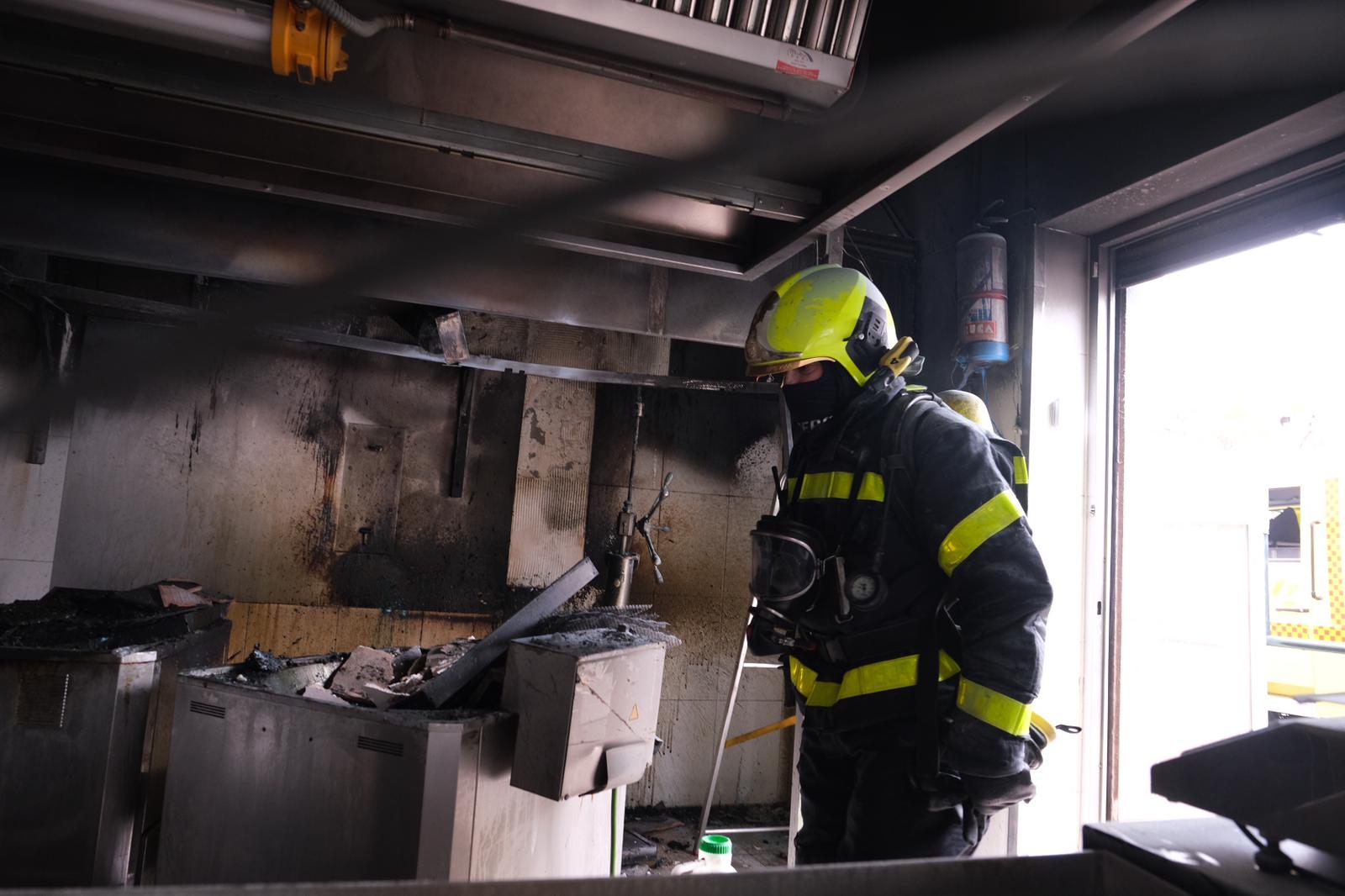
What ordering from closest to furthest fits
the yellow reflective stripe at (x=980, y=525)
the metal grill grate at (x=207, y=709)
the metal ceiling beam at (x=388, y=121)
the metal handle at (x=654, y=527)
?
the yellow reflective stripe at (x=980, y=525) < the metal ceiling beam at (x=388, y=121) < the metal grill grate at (x=207, y=709) < the metal handle at (x=654, y=527)

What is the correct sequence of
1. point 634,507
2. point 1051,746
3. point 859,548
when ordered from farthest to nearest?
point 634,507
point 1051,746
point 859,548

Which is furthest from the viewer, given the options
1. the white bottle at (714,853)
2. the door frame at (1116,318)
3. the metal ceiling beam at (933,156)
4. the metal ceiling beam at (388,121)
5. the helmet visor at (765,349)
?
the white bottle at (714,853)

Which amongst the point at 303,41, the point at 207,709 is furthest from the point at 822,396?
the point at 207,709

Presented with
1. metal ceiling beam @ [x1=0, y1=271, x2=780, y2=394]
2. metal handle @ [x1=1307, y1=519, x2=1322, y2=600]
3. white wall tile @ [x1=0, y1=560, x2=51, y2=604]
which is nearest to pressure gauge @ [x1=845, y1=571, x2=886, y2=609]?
metal ceiling beam @ [x1=0, y1=271, x2=780, y2=394]

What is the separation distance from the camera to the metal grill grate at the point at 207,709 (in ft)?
7.64

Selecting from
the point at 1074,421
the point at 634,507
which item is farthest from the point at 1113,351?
the point at 634,507

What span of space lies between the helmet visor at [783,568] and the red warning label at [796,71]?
1.15m

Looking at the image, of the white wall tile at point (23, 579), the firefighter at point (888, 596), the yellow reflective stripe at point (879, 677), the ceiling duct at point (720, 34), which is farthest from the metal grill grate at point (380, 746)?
the white wall tile at point (23, 579)

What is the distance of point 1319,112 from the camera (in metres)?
2.16

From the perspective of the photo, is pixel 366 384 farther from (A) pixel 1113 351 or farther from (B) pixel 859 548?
(A) pixel 1113 351

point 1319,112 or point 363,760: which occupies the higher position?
point 1319,112

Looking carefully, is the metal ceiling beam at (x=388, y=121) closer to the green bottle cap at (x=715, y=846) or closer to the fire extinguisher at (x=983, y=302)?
the fire extinguisher at (x=983, y=302)

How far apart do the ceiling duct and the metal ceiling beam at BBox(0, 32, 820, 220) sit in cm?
33

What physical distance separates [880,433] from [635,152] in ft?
3.57
